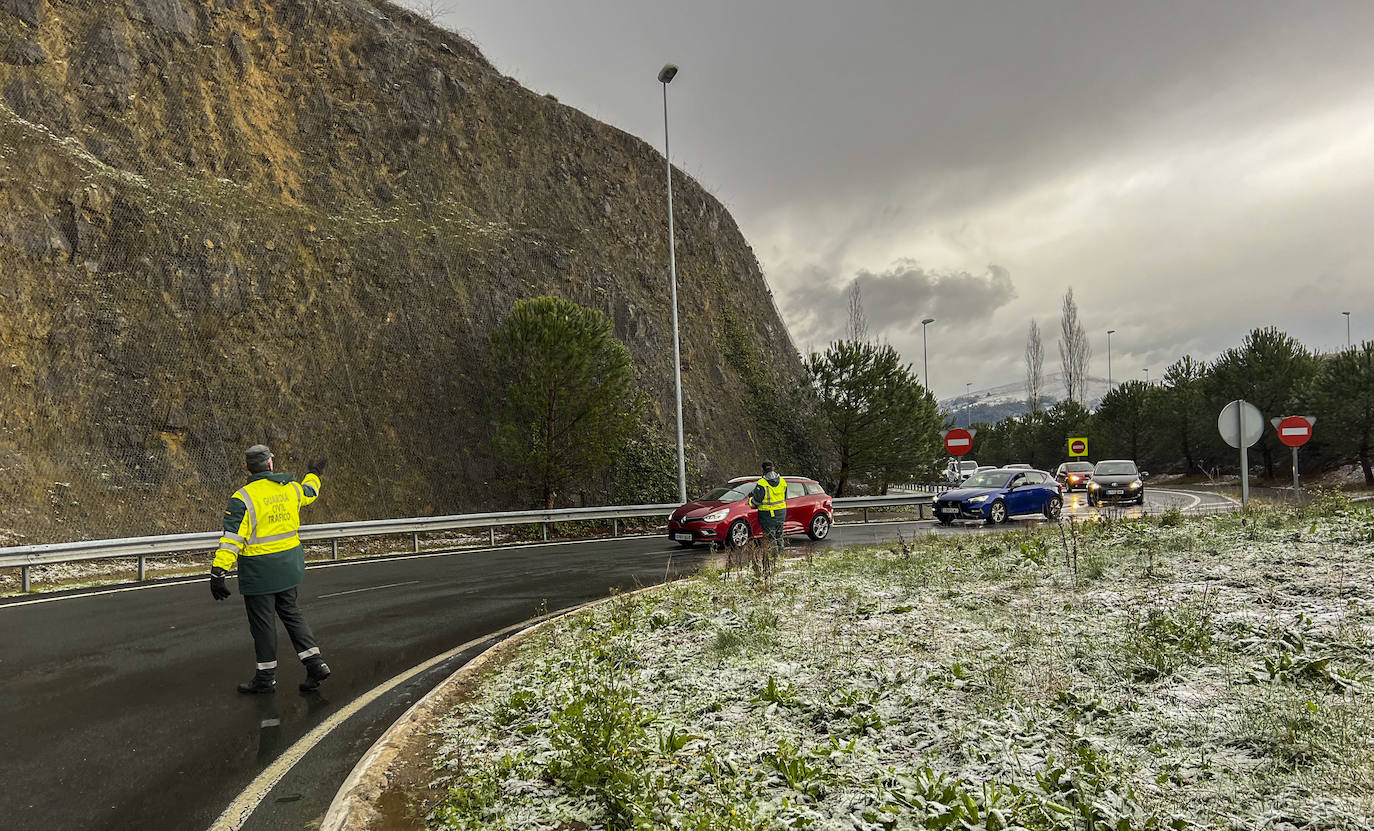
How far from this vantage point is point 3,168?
19203mm

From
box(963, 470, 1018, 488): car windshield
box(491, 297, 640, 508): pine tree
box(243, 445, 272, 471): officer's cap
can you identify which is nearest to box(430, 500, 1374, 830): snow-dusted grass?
box(243, 445, 272, 471): officer's cap

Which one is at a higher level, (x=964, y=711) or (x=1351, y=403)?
(x=1351, y=403)

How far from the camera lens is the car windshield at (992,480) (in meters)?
20.0

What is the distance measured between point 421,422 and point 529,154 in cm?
1718

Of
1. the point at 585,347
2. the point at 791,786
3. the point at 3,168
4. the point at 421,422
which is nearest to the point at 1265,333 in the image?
the point at 585,347

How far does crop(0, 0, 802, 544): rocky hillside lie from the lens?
18.6 m

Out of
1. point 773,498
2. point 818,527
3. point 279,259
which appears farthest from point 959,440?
point 279,259

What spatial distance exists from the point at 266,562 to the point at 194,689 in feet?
4.19

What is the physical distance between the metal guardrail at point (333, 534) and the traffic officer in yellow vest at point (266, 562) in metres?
8.28

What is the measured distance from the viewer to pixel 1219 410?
45.2m

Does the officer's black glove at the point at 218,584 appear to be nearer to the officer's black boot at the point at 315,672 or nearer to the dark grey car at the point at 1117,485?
the officer's black boot at the point at 315,672

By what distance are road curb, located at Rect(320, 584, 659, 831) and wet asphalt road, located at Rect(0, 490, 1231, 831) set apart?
0.17 metres

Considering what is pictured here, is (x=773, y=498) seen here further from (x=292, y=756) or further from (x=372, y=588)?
(x=292, y=756)

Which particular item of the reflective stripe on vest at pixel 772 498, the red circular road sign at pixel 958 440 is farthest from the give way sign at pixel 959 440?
the reflective stripe on vest at pixel 772 498
